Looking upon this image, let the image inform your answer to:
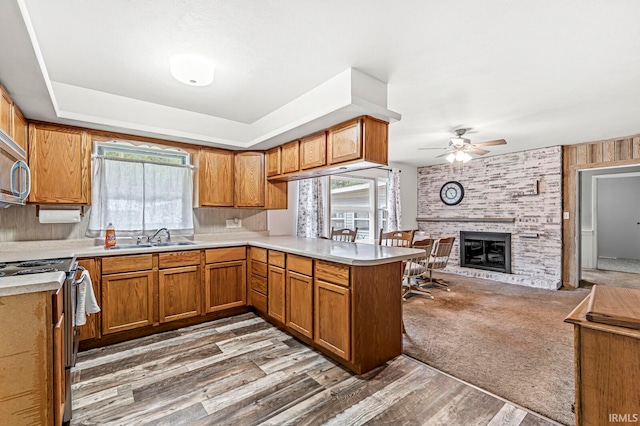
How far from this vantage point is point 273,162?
3.85 m

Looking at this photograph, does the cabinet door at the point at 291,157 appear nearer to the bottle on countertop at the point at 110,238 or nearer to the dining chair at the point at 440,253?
the bottle on countertop at the point at 110,238

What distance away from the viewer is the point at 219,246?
11.1 ft

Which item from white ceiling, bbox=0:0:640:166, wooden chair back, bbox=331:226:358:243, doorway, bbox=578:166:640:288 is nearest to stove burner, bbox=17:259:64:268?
white ceiling, bbox=0:0:640:166

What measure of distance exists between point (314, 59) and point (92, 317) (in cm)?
298

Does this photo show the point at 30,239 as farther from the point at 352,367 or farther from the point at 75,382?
the point at 352,367

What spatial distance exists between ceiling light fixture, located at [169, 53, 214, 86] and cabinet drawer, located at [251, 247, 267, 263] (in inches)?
70.7

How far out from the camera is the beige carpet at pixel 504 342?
6.86 feet

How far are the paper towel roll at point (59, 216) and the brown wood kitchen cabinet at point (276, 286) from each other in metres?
1.99

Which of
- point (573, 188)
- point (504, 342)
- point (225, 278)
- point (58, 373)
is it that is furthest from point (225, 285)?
point (573, 188)

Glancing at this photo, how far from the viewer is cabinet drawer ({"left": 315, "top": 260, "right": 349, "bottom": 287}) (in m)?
2.28

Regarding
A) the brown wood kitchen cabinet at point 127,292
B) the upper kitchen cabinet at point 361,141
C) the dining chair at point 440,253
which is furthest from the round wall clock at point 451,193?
the brown wood kitchen cabinet at point 127,292

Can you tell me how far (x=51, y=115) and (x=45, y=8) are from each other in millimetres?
1226

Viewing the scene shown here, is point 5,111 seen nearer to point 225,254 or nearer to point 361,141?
point 225,254

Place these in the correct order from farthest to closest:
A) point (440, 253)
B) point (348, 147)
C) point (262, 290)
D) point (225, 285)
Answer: point (440, 253)
point (225, 285)
point (262, 290)
point (348, 147)
